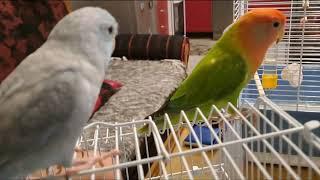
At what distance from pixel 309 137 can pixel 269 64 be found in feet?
3.31

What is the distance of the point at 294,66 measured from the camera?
4.50 ft

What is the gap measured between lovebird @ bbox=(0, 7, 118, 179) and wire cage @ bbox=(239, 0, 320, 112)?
795mm

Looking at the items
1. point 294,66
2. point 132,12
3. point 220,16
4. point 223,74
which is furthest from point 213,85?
point 220,16

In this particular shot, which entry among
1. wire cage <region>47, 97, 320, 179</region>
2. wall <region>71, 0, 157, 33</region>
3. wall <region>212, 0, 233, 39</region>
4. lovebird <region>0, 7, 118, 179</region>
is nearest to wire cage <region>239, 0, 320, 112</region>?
wire cage <region>47, 97, 320, 179</region>

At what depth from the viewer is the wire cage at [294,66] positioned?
131cm

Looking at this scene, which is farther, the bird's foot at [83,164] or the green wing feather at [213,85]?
the green wing feather at [213,85]

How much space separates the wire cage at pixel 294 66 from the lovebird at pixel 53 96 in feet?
2.61

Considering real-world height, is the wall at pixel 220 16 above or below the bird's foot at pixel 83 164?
below

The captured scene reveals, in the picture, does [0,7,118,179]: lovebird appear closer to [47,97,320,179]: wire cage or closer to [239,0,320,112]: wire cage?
[47,97,320,179]: wire cage

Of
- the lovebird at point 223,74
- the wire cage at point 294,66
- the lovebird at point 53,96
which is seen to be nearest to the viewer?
the lovebird at point 53,96

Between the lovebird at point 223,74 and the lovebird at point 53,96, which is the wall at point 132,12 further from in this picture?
the lovebird at point 53,96

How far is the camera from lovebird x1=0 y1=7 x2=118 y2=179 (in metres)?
0.49

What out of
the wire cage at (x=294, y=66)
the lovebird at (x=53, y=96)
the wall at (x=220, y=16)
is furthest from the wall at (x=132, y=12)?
the lovebird at (x=53, y=96)

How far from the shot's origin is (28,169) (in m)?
0.52
